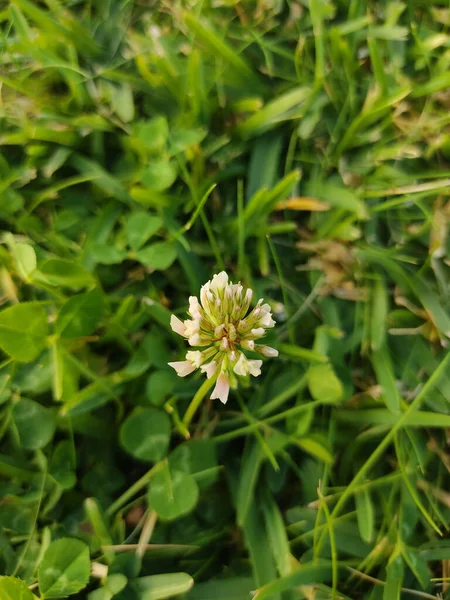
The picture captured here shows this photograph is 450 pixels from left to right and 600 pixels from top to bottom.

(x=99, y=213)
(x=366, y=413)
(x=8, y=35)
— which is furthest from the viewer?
(x=8, y=35)

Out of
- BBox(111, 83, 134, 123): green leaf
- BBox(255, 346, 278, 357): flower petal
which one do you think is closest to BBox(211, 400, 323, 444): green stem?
BBox(255, 346, 278, 357): flower petal

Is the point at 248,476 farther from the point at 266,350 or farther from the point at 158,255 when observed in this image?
the point at 158,255

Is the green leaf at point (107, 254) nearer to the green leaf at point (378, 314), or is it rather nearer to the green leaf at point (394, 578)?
the green leaf at point (378, 314)

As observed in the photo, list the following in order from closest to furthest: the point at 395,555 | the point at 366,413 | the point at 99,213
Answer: the point at 395,555, the point at 366,413, the point at 99,213

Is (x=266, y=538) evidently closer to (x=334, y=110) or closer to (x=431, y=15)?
(x=334, y=110)

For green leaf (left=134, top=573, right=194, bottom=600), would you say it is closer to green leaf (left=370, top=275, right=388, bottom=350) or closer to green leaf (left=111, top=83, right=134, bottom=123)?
green leaf (left=370, top=275, right=388, bottom=350)

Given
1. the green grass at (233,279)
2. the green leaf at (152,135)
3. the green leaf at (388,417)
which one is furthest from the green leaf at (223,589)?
the green leaf at (152,135)

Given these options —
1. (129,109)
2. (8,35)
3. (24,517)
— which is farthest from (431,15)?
(24,517)
